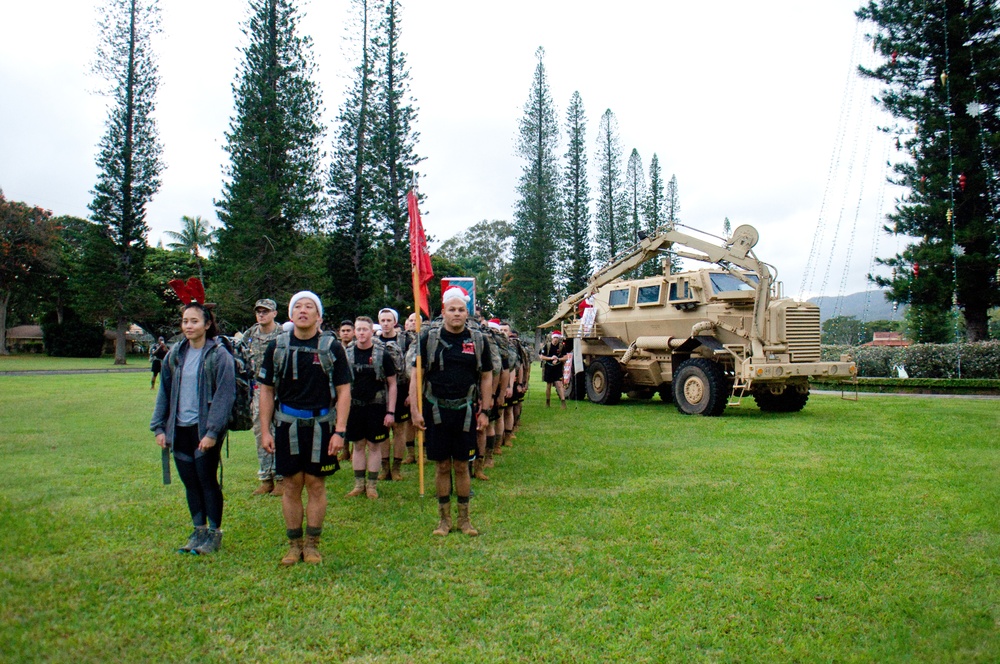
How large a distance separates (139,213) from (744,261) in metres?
35.8

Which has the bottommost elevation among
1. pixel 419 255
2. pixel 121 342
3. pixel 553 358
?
pixel 553 358

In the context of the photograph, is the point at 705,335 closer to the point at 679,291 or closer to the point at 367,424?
the point at 679,291

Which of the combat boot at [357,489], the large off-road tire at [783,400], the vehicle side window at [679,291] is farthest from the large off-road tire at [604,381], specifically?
the combat boot at [357,489]

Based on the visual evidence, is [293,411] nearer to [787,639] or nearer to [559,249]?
[787,639]

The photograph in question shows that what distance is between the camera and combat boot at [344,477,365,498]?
20.9 ft

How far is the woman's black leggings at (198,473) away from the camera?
4.62 metres

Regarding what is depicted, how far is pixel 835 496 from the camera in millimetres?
6090

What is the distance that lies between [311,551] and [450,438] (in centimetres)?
126

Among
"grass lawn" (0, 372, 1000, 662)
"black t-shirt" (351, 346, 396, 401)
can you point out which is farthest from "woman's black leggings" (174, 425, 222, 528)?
"black t-shirt" (351, 346, 396, 401)

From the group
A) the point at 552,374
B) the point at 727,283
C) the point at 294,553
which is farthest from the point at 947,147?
the point at 294,553

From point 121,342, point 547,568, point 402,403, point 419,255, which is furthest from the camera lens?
point 121,342

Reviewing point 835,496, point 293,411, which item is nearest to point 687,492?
point 835,496

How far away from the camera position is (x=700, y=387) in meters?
12.5

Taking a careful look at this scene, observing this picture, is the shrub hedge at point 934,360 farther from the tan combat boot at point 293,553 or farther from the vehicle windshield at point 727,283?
the tan combat boot at point 293,553
